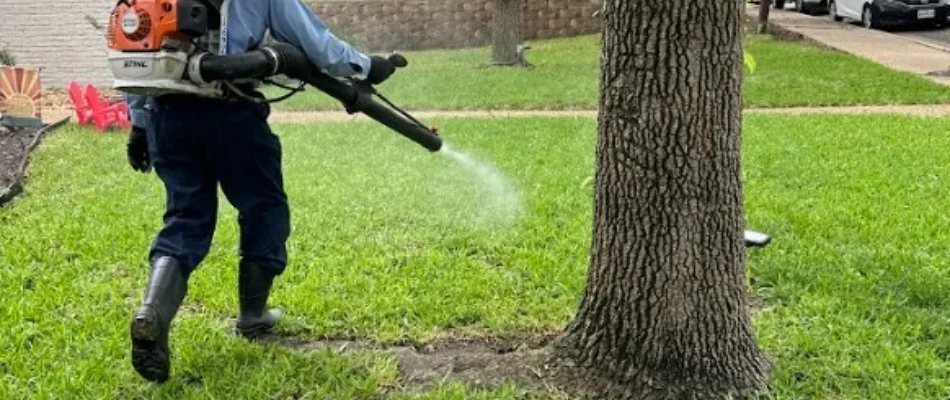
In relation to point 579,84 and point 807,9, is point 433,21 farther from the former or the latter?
point 807,9

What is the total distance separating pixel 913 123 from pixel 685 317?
6520mm

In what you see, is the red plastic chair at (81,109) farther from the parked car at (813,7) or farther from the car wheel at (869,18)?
the parked car at (813,7)

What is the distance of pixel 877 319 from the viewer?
3.91 m

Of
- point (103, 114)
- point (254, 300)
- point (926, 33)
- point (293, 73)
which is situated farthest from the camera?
point (926, 33)

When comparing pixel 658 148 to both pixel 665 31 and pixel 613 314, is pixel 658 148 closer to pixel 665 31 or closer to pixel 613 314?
pixel 665 31

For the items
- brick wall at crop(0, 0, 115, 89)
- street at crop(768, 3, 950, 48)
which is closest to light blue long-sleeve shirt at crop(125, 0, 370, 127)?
brick wall at crop(0, 0, 115, 89)

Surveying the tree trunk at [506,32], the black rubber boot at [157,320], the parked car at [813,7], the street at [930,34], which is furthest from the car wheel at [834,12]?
the black rubber boot at [157,320]

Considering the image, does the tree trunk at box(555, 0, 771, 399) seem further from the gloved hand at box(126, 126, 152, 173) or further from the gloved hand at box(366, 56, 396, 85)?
the gloved hand at box(126, 126, 152, 173)

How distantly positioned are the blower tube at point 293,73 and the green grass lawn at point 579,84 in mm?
6171

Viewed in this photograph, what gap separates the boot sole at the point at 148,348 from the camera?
3.11 m

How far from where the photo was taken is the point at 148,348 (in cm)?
316

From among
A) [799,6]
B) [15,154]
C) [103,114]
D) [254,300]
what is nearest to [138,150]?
[254,300]

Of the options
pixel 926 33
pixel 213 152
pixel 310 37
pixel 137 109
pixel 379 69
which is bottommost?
pixel 926 33

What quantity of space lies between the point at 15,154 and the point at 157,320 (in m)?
5.47
